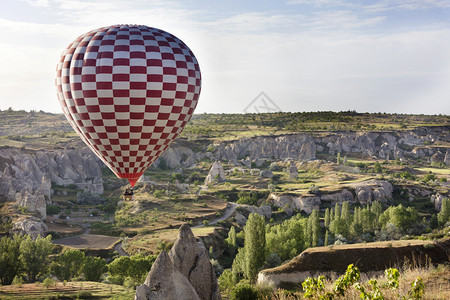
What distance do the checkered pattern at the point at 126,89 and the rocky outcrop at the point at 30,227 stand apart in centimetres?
3880

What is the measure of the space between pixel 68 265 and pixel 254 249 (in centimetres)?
1750

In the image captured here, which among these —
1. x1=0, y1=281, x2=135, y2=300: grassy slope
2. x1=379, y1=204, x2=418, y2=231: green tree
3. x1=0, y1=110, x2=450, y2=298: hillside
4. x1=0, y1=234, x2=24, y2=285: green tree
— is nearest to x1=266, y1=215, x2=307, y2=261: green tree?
x1=0, y1=110, x2=450, y2=298: hillside

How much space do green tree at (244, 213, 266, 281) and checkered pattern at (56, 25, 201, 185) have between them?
20.3 m

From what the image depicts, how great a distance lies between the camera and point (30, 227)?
5534cm

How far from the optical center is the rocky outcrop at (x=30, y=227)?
54.5 m

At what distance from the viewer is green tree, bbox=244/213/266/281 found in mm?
38969

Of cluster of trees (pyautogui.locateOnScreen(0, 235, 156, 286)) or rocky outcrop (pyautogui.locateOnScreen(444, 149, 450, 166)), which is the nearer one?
cluster of trees (pyautogui.locateOnScreen(0, 235, 156, 286))

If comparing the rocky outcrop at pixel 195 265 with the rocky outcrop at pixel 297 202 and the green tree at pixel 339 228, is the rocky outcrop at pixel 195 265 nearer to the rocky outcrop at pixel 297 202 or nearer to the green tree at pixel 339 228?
the green tree at pixel 339 228

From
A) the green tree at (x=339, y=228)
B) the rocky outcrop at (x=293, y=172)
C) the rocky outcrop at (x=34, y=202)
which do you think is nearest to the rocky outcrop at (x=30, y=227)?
the rocky outcrop at (x=34, y=202)

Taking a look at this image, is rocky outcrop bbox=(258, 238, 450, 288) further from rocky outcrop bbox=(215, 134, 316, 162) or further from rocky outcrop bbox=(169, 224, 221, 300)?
rocky outcrop bbox=(215, 134, 316, 162)

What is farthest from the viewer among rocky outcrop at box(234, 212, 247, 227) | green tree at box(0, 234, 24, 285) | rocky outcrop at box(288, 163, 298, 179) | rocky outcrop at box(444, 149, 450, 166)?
rocky outcrop at box(444, 149, 450, 166)

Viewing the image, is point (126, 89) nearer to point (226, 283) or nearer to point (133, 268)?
point (226, 283)

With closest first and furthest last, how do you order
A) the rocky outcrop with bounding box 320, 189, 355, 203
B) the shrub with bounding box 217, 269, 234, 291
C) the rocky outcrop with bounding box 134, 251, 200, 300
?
the rocky outcrop with bounding box 134, 251, 200, 300 → the shrub with bounding box 217, 269, 234, 291 → the rocky outcrop with bounding box 320, 189, 355, 203

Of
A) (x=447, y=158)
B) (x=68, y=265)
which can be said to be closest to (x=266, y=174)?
(x=447, y=158)
